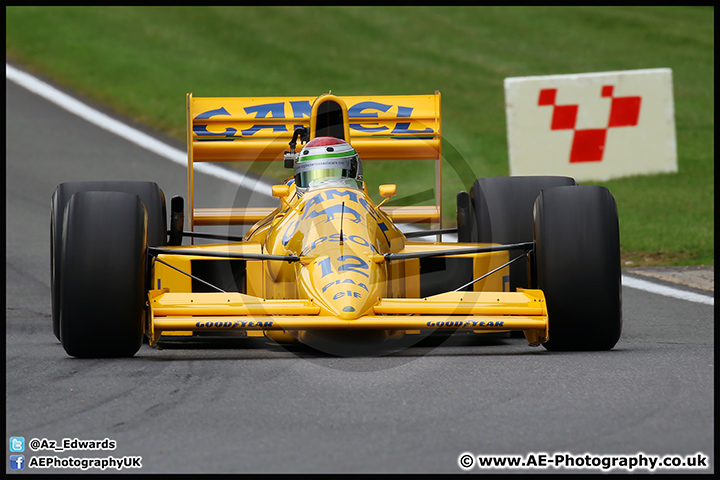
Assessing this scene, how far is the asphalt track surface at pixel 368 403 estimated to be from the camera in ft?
13.3

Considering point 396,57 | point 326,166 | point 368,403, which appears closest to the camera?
point 368,403

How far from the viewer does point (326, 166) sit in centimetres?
725

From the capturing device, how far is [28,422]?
456 centimetres

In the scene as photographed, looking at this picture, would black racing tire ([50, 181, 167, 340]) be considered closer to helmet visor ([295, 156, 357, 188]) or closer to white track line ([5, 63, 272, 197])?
helmet visor ([295, 156, 357, 188])

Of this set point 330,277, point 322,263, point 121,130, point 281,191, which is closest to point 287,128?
point 281,191

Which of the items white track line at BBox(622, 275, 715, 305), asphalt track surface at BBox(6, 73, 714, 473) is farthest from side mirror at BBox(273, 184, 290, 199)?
white track line at BBox(622, 275, 715, 305)

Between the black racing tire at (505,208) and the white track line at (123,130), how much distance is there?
7724 mm

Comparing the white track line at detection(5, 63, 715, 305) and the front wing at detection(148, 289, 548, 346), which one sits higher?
the white track line at detection(5, 63, 715, 305)

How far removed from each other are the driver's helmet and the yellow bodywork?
0.56 feet

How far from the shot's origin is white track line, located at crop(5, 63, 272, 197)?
53.9ft

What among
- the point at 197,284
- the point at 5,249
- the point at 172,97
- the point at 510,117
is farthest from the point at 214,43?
the point at 197,284

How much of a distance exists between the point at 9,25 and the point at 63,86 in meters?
4.83

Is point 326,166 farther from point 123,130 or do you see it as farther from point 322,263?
point 123,130

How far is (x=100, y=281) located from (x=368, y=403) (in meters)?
1.95
